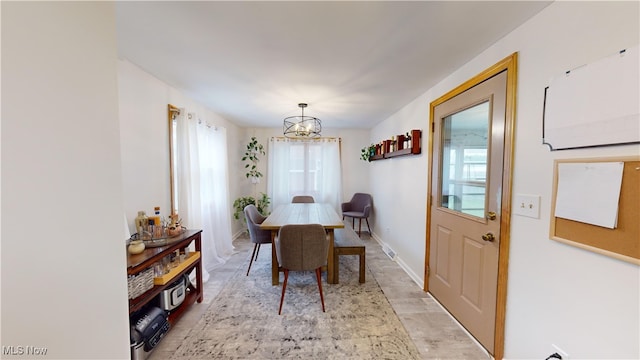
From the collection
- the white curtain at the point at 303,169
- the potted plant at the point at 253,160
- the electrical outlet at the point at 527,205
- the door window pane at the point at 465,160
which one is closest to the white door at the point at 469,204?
the door window pane at the point at 465,160

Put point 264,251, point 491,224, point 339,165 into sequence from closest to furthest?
point 491,224 < point 264,251 < point 339,165

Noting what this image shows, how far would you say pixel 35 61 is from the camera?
51cm

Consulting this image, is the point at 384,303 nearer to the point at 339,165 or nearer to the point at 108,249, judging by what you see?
the point at 108,249

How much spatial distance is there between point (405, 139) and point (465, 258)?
1.66 m

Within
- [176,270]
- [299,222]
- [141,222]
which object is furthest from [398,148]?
[141,222]

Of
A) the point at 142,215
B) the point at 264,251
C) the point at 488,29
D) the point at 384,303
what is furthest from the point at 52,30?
the point at 264,251

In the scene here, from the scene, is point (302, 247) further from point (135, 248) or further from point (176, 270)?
point (135, 248)

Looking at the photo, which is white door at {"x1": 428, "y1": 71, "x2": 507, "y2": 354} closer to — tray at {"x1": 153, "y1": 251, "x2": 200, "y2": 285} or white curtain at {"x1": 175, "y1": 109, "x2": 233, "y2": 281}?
tray at {"x1": 153, "y1": 251, "x2": 200, "y2": 285}

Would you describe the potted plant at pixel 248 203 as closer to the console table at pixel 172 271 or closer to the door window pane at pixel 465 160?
the console table at pixel 172 271

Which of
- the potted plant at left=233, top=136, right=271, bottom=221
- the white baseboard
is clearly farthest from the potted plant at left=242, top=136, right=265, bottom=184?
the white baseboard

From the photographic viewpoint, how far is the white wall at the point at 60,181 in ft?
1.56

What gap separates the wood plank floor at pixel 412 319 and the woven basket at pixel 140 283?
1.70ft

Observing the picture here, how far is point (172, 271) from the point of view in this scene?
6.14 feet

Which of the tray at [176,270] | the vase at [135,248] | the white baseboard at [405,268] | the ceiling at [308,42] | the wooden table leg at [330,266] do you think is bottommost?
the white baseboard at [405,268]
